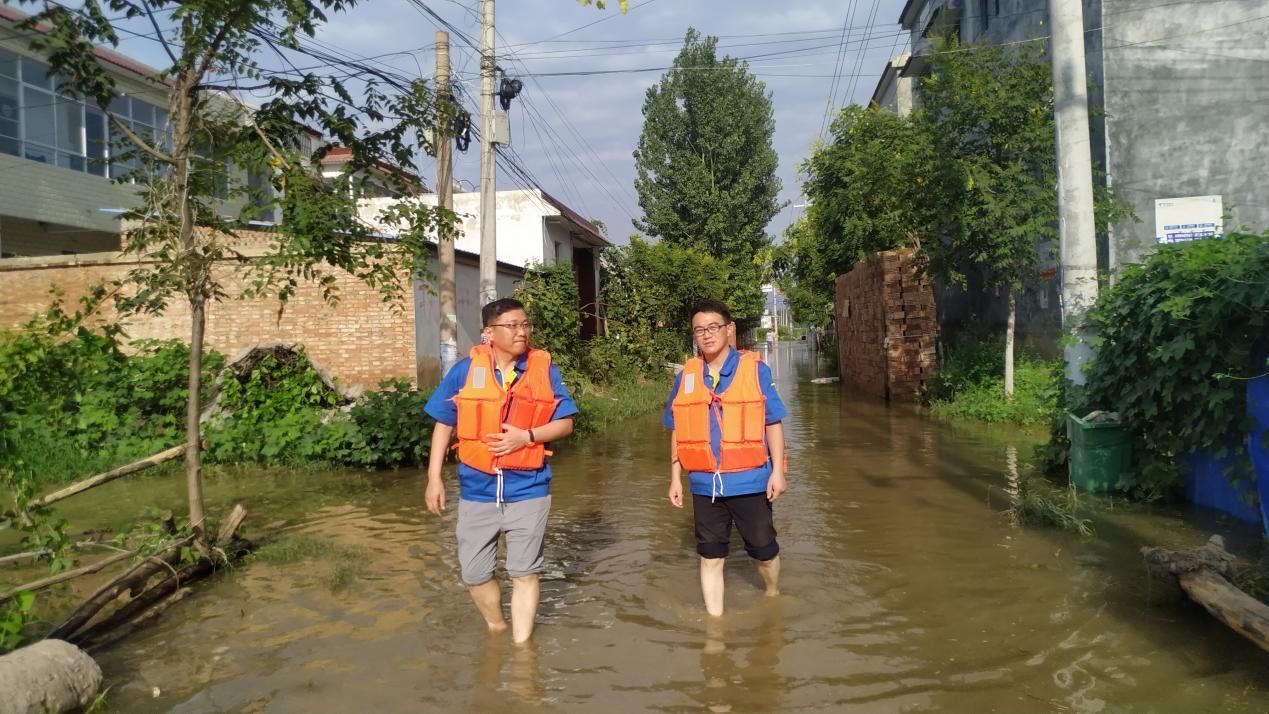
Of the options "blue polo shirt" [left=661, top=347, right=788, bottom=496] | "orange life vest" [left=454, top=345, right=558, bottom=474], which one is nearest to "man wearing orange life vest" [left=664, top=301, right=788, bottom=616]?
"blue polo shirt" [left=661, top=347, right=788, bottom=496]

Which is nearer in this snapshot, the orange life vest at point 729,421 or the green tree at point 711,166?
the orange life vest at point 729,421

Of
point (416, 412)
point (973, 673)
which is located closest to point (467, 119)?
point (416, 412)

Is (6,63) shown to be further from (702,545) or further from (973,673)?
(973,673)

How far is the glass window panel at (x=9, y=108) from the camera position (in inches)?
706

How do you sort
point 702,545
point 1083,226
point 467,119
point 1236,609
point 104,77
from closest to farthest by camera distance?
point 1236,609 < point 702,545 < point 104,77 < point 1083,226 < point 467,119

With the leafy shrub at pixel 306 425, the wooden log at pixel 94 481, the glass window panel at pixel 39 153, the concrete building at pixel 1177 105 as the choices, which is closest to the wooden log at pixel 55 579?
the wooden log at pixel 94 481

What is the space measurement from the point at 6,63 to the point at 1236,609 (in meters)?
21.8

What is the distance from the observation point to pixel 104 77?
5984 millimetres

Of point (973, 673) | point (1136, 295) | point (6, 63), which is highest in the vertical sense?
point (6, 63)

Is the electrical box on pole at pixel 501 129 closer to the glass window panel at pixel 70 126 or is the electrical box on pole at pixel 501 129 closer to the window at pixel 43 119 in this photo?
the window at pixel 43 119

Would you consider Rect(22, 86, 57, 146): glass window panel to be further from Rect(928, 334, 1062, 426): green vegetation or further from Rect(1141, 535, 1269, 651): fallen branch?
Rect(1141, 535, 1269, 651): fallen branch

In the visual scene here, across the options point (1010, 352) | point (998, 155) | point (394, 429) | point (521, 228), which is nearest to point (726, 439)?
point (394, 429)

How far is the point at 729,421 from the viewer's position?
4797 mm

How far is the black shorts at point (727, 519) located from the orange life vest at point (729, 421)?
19 centimetres
